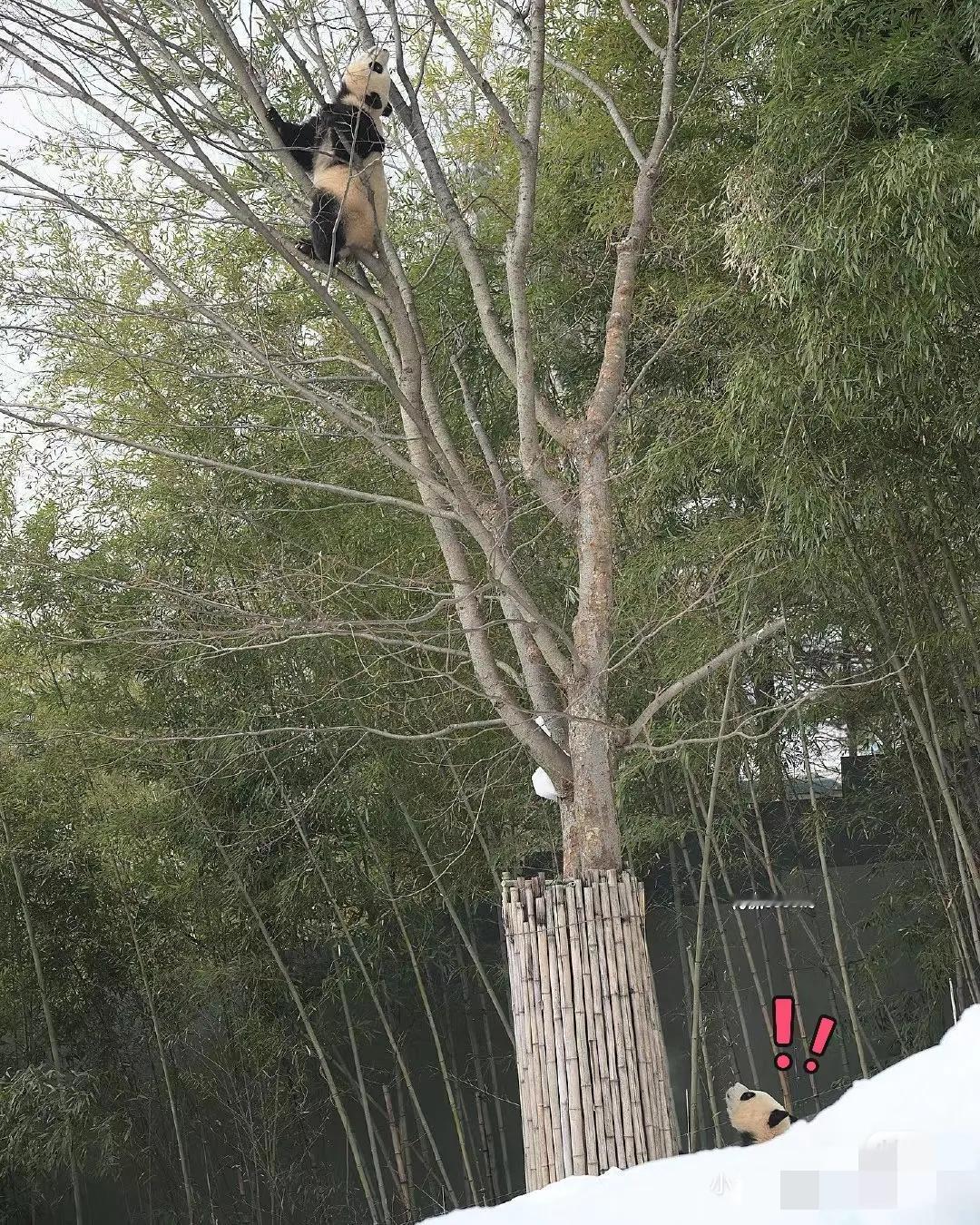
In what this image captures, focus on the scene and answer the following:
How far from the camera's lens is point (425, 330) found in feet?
16.5

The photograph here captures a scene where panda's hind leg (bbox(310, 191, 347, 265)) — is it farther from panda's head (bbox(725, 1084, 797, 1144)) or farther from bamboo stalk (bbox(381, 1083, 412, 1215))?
bamboo stalk (bbox(381, 1083, 412, 1215))

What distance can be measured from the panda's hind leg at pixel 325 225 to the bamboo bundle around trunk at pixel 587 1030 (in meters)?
→ 1.77

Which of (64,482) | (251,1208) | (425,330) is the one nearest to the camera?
(425,330)

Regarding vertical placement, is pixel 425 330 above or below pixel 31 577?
above

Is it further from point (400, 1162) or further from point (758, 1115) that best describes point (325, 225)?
point (400, 1162)

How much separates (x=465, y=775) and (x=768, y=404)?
6.69 ft

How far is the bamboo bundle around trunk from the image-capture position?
313 cm

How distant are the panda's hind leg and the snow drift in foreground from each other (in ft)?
8.88

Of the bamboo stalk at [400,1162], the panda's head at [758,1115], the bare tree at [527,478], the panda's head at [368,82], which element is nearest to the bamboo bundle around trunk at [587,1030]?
the bare tree at [527,478]

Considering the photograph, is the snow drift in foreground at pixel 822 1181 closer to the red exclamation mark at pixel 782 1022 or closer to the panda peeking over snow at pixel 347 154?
the red exclamation mark at pixel 782 1022

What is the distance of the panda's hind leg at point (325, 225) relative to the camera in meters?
3.14

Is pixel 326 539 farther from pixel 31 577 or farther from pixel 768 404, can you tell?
pixel 768 404

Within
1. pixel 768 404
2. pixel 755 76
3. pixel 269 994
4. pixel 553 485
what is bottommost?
pixel 269 994

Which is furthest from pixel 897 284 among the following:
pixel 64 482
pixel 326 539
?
pixel 64 482
